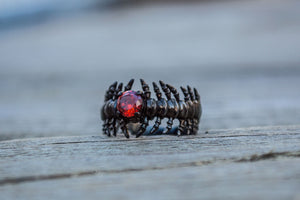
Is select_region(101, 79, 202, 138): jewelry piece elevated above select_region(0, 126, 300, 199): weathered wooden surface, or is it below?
above

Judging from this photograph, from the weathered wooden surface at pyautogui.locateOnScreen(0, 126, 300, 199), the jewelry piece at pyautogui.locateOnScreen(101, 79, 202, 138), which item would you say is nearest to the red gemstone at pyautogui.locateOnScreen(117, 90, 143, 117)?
the jewelry piece at pyautogui.locateOnScreen(101, 79, 202, 138)

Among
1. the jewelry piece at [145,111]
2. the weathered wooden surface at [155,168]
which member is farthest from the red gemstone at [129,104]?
the weathered wooden surface at [155,168]

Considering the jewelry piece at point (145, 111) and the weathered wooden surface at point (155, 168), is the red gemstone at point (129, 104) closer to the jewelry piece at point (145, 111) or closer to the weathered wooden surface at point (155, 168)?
the jewelry piece at point (145, 111)

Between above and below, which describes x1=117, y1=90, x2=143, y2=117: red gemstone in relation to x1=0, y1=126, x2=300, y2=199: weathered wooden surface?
above

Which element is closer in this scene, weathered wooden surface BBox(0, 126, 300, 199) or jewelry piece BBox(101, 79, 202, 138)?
weathered wooden surface BBox(0, 126, 300, 199)

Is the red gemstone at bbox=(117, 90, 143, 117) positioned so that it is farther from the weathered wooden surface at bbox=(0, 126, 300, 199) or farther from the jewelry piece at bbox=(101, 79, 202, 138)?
the weathered wooden surface at bbox=(0, 126, 300, 199)

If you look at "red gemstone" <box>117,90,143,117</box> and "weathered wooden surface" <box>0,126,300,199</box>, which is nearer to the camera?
"weathered wooden surface" <box>0,126,300,199</box>

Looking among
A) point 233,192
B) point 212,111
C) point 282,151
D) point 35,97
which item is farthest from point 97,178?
point 35,97
